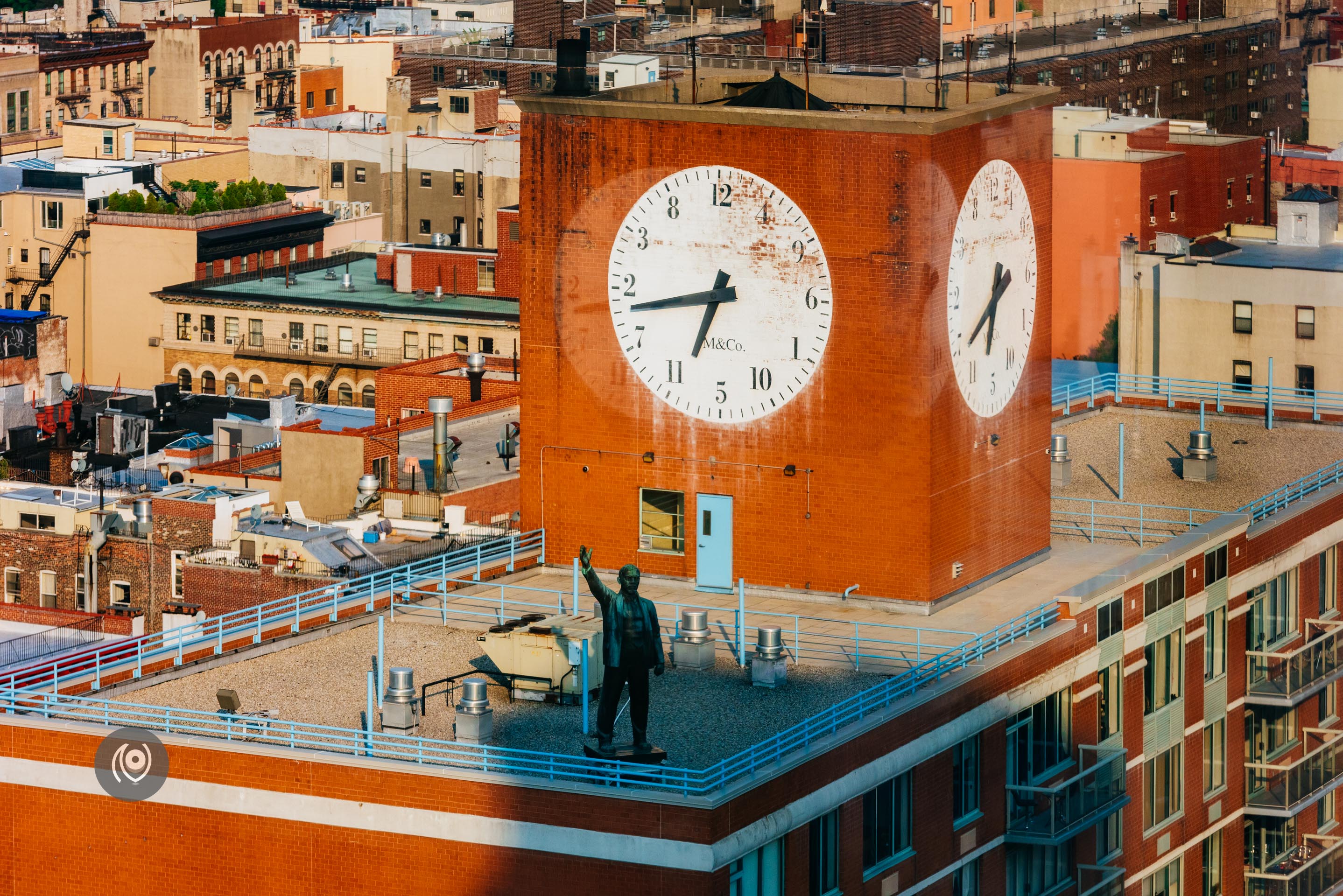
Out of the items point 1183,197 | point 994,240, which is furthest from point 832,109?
point 1183,197

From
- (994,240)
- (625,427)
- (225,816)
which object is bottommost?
(225,816)

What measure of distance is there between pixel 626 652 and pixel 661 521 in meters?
13.8

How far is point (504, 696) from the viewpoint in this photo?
55.6 metres

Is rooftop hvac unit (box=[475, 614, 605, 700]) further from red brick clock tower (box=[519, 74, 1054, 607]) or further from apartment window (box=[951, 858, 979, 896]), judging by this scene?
apartment window (box=[951, 858, 979, 896])

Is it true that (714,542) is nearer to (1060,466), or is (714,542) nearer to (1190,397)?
(1060,466)

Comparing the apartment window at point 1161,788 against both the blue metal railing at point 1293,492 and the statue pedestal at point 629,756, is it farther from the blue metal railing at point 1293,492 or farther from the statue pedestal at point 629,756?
the statue pedestal at point 629,756

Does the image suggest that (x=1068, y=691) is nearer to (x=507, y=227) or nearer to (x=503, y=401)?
(x=503, y=401)

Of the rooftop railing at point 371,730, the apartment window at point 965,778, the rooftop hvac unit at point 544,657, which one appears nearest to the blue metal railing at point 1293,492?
the rooftop railing at point 371,730

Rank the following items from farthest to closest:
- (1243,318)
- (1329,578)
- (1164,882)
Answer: (1243,318) → (1329,578) → (1164,882)

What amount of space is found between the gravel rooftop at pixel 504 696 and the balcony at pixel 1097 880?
9.29 metres

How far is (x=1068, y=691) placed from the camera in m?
62.6

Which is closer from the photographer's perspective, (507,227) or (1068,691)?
(1068,691)

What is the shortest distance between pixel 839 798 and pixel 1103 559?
1683cm

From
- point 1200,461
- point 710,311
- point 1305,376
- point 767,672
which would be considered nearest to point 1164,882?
point 1200,461
